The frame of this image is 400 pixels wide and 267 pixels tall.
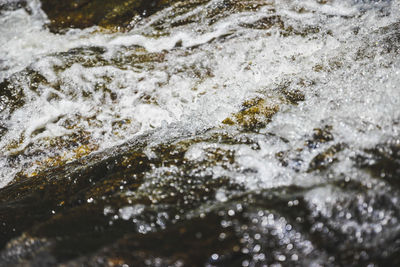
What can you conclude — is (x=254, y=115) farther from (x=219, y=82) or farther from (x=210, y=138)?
(x=219, y=82)

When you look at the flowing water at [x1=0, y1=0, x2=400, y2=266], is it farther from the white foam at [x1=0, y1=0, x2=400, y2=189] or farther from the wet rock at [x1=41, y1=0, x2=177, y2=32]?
the wet rock at [x1=41, y1=0, x2=177, y2=32]

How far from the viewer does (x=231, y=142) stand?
2.25 meters

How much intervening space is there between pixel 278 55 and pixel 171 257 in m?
3.11

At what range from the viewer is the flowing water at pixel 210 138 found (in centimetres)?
155

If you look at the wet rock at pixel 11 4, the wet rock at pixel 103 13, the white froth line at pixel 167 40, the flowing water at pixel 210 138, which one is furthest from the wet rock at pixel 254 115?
the wet rock at pixel 11 4

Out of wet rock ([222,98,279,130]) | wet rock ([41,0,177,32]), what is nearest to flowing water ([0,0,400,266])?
wet rock ([222,98,279,130])

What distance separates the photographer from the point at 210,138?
2367mm

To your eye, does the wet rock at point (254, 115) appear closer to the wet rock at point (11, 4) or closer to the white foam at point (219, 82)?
the white foam at point (219, 82)

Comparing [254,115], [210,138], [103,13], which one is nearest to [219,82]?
[254,115]

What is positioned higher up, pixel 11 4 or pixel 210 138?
pixel 11 4

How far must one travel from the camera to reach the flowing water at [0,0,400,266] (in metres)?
1.55

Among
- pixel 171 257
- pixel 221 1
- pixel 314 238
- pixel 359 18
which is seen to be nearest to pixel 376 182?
pixel 314 238

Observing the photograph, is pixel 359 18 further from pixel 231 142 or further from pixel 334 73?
pixel 231 142

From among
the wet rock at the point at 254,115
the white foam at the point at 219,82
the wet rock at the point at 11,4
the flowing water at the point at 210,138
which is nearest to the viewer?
the flowing water at the point at 210,138
